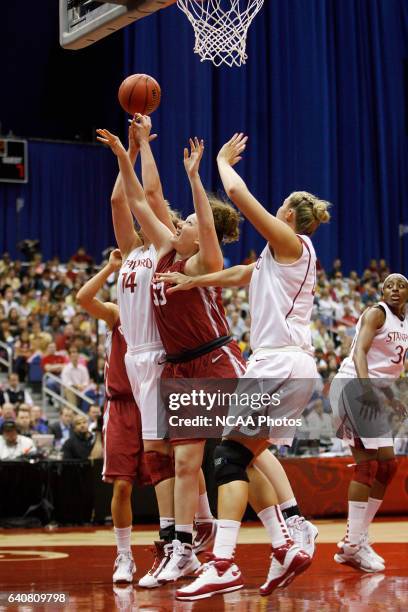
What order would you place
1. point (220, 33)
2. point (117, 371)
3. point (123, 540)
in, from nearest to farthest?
point (123, 540) < point (117, 371) < point (220, 33)

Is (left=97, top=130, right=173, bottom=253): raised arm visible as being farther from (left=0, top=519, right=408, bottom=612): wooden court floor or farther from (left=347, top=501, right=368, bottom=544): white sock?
(left=347, top=501, right=368, bottom=544): white sock

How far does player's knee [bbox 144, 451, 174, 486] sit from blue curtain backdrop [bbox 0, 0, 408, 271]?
701 inches

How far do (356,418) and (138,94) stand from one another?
269cm

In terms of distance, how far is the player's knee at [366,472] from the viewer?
6789 millimetres

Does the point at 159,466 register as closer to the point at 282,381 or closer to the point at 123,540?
the point at 123,540

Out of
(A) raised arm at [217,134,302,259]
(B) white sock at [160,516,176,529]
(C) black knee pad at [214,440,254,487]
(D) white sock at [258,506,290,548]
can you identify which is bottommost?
(B) white sock at [160,516,176,529]

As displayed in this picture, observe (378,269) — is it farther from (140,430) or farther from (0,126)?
(140,430)

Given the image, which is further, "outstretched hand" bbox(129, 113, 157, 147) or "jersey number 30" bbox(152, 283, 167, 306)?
"outstretched hand" bbox(129, 113, 157, 147)

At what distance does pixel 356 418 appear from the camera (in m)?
6.96

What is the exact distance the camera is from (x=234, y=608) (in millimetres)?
4836

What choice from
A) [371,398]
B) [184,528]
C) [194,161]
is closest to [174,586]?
[184,528]

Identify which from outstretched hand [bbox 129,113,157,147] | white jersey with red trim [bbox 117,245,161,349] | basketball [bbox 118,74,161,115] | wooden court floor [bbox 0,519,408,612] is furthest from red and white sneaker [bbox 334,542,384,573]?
basketball [bbox 118,74,161,115]

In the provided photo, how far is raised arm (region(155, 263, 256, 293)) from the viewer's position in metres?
5.64

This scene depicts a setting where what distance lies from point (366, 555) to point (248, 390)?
183 cm
